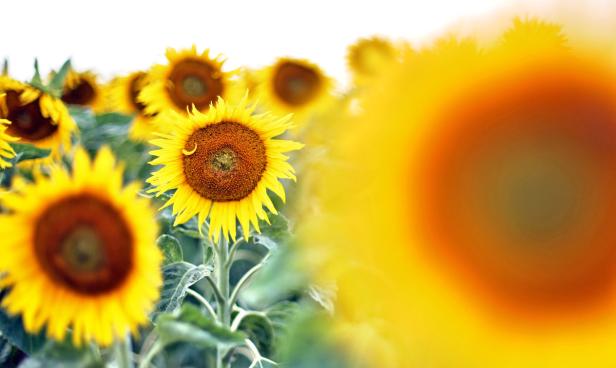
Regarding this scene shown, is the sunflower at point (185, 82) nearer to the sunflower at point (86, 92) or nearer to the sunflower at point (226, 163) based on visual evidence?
the sunflower at point (226, 163)

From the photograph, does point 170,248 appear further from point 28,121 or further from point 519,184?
point 519,184

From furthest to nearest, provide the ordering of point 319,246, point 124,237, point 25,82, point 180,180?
point 25,82
point 180,180
point 124,237
point 319,246

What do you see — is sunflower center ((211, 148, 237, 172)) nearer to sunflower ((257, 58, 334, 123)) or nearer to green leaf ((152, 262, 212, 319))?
green leaf ((152, 262, 212, 319))

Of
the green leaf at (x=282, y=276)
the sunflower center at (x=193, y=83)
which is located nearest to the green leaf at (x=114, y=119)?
the sunflower center at (x=193, y=83)

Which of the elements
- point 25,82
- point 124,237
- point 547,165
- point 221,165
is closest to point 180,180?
point 221,165

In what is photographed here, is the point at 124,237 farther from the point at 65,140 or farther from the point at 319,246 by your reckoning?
the point at 65,140

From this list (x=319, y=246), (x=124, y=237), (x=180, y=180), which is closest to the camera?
(x=319, y=246)
